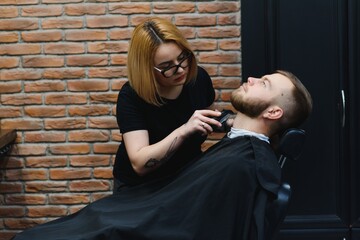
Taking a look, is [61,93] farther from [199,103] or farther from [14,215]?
[199,103]

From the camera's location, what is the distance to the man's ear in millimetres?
2195

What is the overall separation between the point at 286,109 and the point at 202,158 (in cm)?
39

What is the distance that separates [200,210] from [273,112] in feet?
1.50

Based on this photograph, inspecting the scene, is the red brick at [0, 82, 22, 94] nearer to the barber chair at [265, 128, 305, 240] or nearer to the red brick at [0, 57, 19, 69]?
the red brick at [0, 57, 19, 69]

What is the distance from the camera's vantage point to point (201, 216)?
2082 millimetres

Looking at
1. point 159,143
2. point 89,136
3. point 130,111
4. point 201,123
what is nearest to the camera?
point 201,123

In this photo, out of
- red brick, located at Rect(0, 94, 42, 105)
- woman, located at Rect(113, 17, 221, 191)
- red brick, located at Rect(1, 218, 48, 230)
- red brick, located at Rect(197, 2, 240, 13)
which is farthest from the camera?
red brick, located at Rect(1, 218, 48, 230)

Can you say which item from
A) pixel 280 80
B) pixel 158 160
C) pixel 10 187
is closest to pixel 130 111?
pixel 158 160

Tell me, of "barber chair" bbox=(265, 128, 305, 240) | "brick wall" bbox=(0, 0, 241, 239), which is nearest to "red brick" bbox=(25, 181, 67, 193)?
"brick wall" bbox=(0, 0, 241, 239)

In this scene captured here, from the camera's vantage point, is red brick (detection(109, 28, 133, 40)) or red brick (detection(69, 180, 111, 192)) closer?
red brick (detection(109, 28, 133, 40))

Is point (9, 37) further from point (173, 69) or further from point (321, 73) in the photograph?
point (321, 73)

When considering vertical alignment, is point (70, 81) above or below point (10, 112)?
above

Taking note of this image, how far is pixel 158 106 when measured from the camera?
2.49 meters

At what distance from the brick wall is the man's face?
112 centimetres
